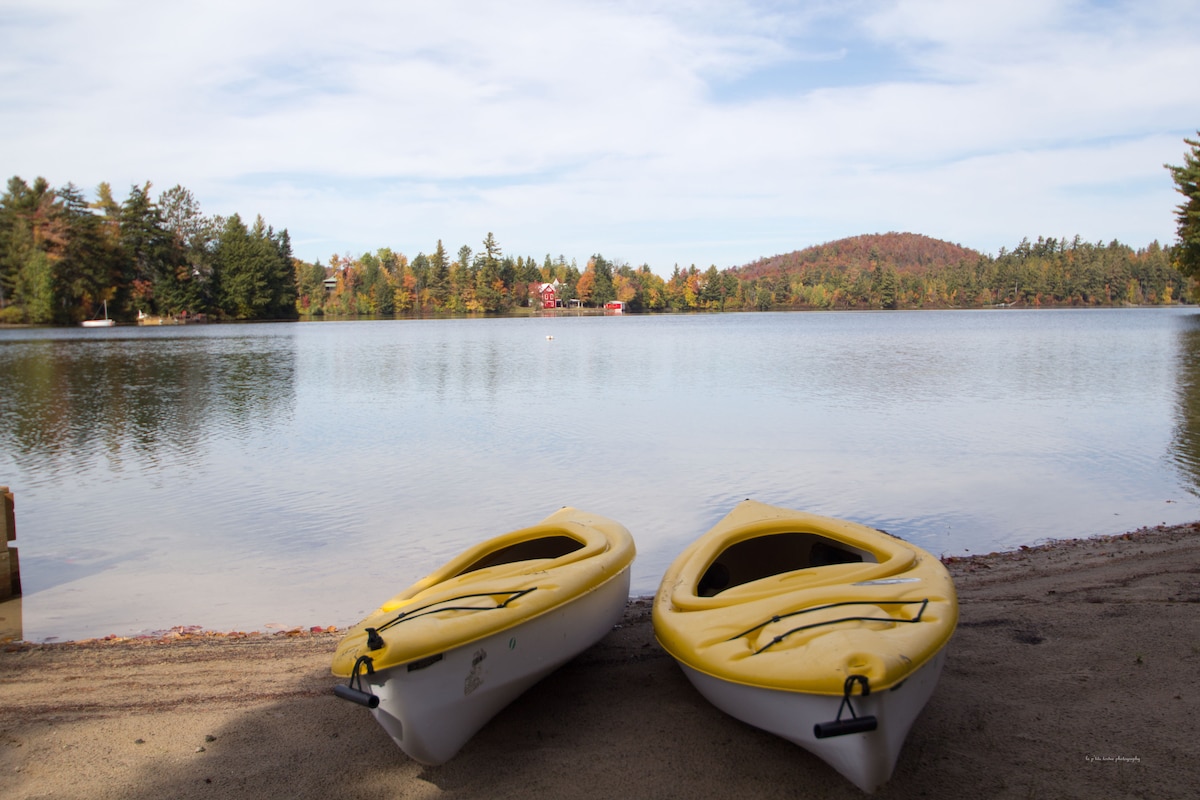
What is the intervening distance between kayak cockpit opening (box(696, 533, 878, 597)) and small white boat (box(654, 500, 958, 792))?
0.09ft

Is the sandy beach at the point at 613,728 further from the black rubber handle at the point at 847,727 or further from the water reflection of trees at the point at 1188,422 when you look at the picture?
the water reflection of trees at the point at 1188,422

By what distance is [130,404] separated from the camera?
21.4m

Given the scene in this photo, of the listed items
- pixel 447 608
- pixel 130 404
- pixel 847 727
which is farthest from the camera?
pixel 130 404

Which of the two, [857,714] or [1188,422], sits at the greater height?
[857,714]

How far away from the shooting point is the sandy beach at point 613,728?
3.89 metres

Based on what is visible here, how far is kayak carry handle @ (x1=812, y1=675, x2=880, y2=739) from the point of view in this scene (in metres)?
3.18

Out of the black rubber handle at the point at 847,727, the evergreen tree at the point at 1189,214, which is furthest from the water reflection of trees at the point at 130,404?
the evergreen tree at the point at 1189,214

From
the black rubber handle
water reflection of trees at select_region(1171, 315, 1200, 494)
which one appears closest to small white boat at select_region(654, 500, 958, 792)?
the black rubber handle

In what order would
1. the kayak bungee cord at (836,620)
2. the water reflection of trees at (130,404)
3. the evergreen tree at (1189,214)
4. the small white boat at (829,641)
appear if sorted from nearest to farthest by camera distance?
the small white boat at (829,641), the kayak bungee cord at (836,620), the water reflection of trees at (130,404), the evergreen tree at (1189,214)

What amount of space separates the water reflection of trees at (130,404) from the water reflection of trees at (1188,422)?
15931mm

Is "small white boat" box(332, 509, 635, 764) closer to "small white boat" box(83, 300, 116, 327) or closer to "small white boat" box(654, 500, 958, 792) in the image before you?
"small white boat" box(654, 500, 958, 792)

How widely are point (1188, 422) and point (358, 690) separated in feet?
59.0

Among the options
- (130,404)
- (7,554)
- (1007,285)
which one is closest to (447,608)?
(7,554)

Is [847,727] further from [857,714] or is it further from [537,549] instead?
[537,549]
